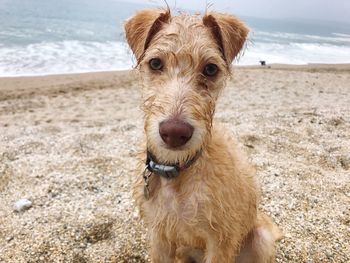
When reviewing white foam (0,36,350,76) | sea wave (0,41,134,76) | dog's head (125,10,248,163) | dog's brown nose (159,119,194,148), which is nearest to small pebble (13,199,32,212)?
dog's head (125,10,248,163)

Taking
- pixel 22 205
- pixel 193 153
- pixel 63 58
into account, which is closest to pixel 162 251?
pixel 193 153

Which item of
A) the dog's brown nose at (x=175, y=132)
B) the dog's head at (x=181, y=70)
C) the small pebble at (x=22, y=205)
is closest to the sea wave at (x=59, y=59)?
the small pebble at (x=22, y=205)

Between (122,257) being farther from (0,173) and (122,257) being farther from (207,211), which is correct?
(0,173)

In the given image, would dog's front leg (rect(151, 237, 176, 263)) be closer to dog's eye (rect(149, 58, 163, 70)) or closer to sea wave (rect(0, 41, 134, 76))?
dog's eye (rect(149, 58, 163, 70))

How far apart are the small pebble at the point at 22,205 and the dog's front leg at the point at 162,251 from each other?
2.05 m

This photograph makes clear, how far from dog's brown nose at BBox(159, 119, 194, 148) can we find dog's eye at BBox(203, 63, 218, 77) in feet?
2.47

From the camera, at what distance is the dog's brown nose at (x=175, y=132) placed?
2.51 metres

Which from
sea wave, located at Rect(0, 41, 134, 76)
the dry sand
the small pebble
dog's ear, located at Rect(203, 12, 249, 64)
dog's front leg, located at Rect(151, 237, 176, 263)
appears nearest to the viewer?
dog's ear, located at Rect(203, 12, 249, 64)

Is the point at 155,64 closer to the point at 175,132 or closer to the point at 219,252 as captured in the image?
the point at 175,132

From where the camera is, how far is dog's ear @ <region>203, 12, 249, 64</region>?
326cm

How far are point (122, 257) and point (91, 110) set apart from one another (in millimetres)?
6803

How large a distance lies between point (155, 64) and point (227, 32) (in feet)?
2.37

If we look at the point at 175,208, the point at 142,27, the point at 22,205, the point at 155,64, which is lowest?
the point at 22,205

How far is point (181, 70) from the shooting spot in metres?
3.02
